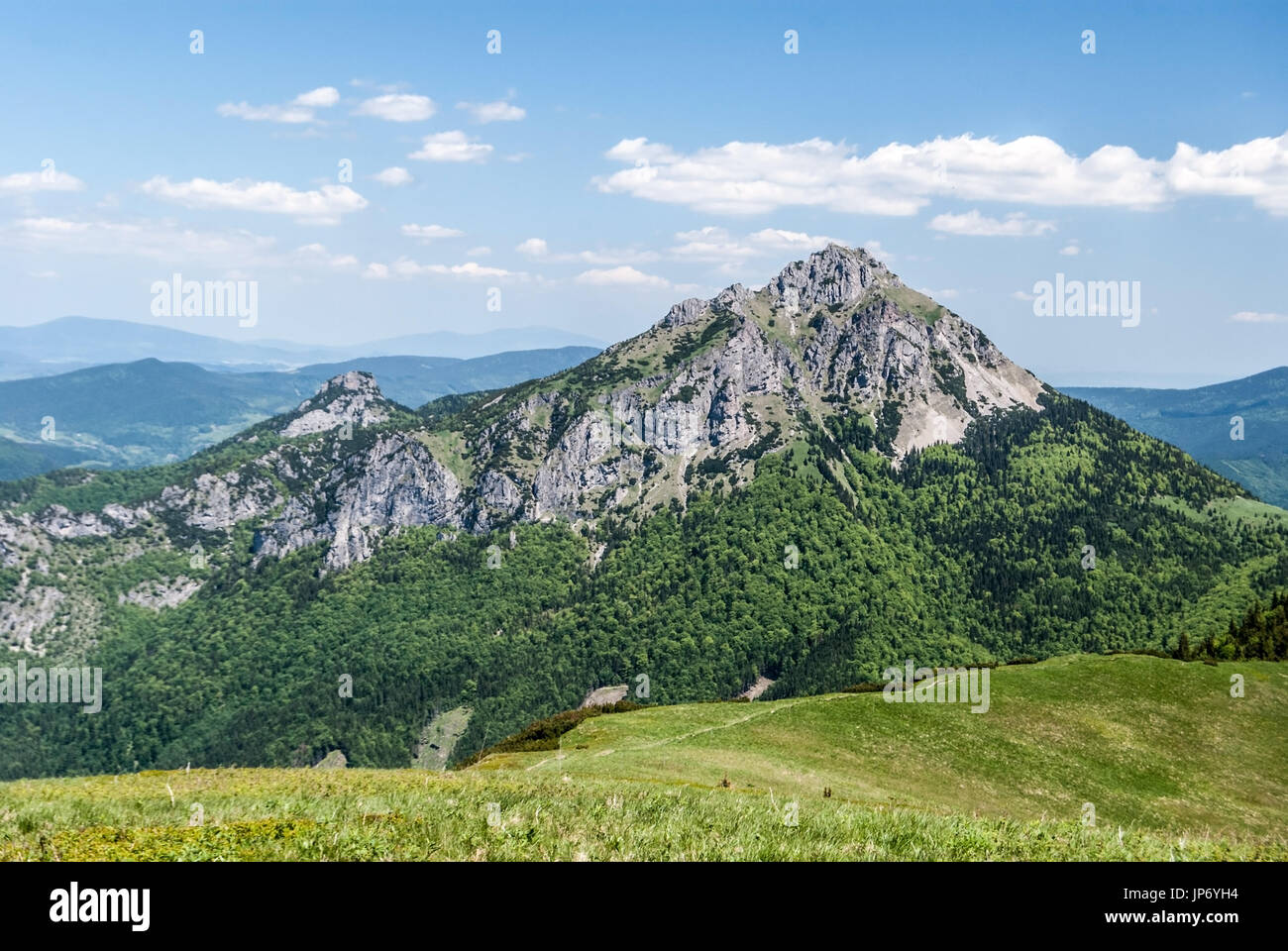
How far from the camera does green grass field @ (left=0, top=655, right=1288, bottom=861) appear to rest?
9.73 metres

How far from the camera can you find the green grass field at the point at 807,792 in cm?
973

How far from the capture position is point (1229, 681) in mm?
64250

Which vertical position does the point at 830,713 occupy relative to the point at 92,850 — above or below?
below

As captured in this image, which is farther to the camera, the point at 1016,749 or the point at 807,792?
the point at 1016,749

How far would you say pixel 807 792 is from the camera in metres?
37.7

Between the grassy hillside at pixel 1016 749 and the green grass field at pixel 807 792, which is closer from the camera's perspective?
the green grass field at pixel 807 792

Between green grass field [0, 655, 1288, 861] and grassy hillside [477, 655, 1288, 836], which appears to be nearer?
green grass field [0, 655, 1288, 861]

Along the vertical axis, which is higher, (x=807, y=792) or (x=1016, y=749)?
(x=807, y=792)
